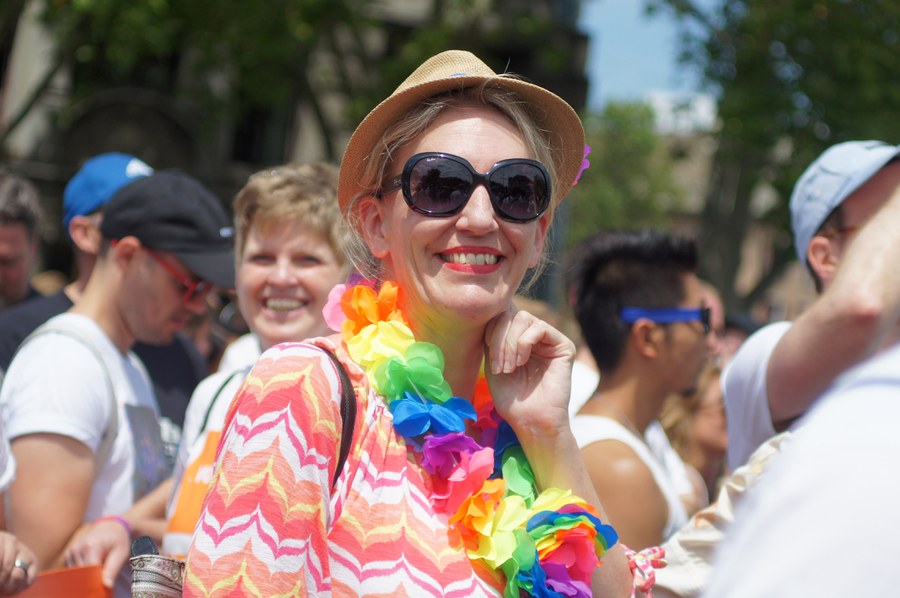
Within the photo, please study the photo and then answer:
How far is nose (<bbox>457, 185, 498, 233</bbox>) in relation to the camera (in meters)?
2.07

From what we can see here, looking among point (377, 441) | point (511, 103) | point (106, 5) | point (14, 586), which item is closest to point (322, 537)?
point (377, 441)

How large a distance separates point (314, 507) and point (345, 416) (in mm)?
186

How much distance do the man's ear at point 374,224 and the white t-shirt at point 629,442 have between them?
48.5 inches

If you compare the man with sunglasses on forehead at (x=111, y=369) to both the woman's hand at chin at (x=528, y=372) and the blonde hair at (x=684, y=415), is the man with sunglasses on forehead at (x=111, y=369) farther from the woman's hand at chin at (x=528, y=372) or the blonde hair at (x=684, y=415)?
the blonde hair at (x=684, y=415)

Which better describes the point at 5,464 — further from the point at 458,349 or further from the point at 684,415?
the point at 684,415

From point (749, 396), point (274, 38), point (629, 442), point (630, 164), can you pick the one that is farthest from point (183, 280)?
point (630, 164)

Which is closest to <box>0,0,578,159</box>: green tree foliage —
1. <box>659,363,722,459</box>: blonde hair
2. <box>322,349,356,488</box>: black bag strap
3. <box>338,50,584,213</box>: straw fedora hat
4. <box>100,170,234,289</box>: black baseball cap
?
<box>659,363,722,459</box>: blonde hair

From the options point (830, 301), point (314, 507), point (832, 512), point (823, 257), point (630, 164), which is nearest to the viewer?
point (832, 512)

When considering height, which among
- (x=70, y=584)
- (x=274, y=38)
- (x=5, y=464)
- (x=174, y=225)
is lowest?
(x=70, y=584)

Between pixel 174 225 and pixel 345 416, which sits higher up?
pixel 174 225

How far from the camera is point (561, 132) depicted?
7.63 ft

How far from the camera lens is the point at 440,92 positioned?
7.04 ft

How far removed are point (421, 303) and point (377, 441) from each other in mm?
333

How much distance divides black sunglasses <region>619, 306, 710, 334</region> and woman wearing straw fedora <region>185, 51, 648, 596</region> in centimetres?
140
